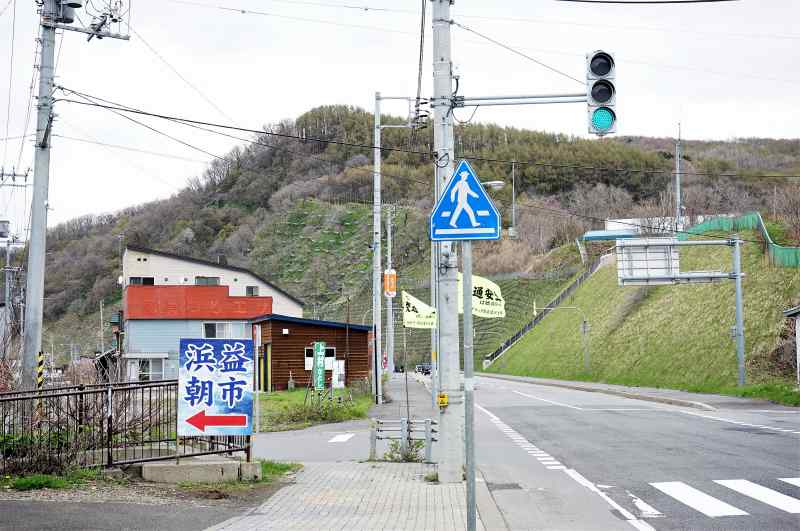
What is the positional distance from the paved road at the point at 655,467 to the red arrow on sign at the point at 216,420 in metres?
3.77

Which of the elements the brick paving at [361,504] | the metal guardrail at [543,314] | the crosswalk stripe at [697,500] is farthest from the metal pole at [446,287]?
the metal guardrail at [543,314]

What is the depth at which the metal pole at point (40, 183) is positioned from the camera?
18406 mm

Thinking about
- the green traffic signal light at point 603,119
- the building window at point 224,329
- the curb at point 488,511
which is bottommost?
the curb at point 488,511

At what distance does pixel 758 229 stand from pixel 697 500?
43.6m

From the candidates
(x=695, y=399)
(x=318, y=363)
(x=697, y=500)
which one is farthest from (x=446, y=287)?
(x=695, y=399)

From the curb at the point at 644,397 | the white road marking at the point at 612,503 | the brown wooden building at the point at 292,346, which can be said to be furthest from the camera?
the brown wooden building at the point at 292,346

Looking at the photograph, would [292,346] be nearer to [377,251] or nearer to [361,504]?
[377,251]

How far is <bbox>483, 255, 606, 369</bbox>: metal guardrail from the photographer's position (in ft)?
278

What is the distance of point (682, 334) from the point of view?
1912 inches

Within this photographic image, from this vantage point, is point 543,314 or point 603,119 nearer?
point 603,119

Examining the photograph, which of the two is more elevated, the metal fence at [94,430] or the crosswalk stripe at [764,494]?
the metal fence at [94,430]

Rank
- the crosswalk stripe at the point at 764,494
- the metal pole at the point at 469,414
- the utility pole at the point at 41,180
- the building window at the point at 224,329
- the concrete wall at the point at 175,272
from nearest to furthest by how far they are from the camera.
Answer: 1. the metal pole at the point at 469,414
2. the crosswalk stripe at the point at 764,494
3. the utility pole at the point at 41,180
4. the building window at the point at 224,329
5. the concrete wall at the point at 175,272

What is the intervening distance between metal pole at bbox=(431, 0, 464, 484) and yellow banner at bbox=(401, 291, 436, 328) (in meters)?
12.3

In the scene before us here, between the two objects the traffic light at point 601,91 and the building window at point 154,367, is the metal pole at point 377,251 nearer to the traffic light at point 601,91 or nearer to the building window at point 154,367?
the traffic light at point 601,91
